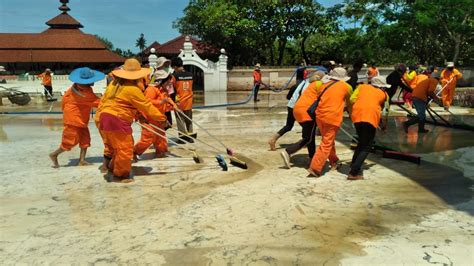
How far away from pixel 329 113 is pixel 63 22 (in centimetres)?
4359

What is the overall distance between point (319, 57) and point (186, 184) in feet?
91.7

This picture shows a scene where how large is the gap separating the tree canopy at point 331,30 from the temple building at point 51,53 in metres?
12.2

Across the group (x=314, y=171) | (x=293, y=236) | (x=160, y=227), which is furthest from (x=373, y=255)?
(x=314, y=171)

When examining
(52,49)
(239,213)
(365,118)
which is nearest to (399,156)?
(365,118)

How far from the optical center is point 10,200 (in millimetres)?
4984

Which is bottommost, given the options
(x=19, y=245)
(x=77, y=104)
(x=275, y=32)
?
(x=19, y=245)

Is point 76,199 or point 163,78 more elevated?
point 163,78

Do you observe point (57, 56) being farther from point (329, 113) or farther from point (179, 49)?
point (329, 113)

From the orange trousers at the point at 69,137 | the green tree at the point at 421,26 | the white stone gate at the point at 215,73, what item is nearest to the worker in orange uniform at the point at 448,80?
the orange trousers at the point at 69,137

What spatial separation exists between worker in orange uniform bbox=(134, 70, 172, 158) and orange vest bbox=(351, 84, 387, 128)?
2.94 metres

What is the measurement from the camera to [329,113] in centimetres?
569

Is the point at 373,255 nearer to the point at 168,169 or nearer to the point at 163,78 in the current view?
the point at 168,169

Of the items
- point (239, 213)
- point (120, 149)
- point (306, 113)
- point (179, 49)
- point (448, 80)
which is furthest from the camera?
point (179, 49)

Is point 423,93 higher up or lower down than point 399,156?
higher up
